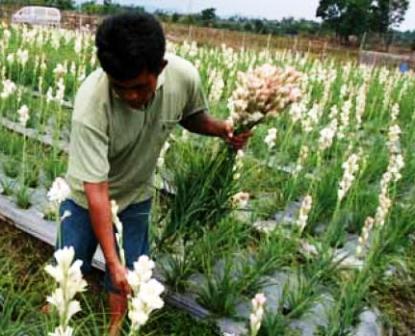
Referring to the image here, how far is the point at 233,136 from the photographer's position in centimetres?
267

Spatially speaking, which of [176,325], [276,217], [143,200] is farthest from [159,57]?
[276,217]

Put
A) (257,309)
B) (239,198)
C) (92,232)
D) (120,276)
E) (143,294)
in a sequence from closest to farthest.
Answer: (143,294) < (257,309) < (120,276) < (92,232) < (239,198)

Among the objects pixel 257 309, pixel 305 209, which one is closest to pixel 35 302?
pixel 305 209

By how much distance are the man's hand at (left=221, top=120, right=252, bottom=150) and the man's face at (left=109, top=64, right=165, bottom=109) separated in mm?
597

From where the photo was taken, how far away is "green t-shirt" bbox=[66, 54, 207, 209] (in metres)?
2.14

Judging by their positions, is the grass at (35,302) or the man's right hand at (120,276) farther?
the grass at (35,302)

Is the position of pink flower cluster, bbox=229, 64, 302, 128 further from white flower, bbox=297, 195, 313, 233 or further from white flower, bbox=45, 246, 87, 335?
white flower, bbox=45, 246, 87, 335

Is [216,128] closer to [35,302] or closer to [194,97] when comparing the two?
[194,97]

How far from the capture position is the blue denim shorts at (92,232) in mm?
2545

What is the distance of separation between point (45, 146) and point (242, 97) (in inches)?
104

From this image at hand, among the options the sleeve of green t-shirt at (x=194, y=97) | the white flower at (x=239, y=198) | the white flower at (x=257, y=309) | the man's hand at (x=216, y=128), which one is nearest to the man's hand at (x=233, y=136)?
the man's hand at (x=216, y=128)

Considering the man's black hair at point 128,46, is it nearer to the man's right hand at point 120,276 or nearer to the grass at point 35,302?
the man's right hand at point 120,276

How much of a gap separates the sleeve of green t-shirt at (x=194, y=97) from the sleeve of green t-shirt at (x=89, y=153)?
22.2 inches

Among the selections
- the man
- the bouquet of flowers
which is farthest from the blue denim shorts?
the bouquet of flowers
